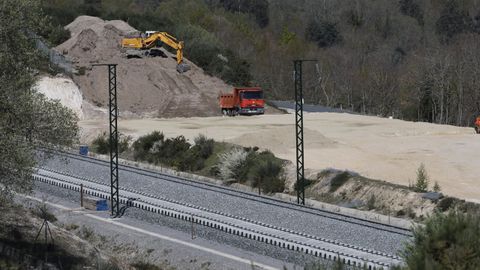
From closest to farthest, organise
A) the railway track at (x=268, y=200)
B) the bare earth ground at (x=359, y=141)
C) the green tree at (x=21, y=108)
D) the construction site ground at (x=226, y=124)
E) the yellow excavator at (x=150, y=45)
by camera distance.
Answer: the green tree at (x=21, y=108)
the railway track at (x=268, y=200)
the bare earth ground at (x=359, y=141)
the construction site ground at (x=226, y=124)
the yellow excavator at (x=150, y=45)

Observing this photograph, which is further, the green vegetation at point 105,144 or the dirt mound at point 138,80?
the dirt mound at point 138,80

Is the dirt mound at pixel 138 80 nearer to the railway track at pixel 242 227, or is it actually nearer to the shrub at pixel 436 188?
the railway track at pixel 242 227

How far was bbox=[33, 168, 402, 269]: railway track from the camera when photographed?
2442cm

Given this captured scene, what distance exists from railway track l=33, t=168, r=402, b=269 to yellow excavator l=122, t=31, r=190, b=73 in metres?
40.4

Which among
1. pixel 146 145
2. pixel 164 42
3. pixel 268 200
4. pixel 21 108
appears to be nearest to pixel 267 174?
pixel 268 200

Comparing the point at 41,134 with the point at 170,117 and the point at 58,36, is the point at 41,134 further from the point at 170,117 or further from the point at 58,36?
the point at 58,36

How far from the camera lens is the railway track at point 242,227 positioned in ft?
80.1

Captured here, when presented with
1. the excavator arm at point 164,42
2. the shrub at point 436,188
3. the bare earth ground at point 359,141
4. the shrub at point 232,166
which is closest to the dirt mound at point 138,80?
the excavator arm at point 164,42

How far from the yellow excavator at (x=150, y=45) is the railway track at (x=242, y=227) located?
40.4 metres

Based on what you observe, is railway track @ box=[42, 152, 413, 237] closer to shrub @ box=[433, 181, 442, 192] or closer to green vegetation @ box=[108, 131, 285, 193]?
green vegetation @ box=[108, 131, 285, 193]

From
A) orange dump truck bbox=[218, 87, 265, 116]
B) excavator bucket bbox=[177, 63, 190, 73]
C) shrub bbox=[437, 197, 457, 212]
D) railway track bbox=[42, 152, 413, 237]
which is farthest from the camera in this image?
excavator bucket bbox=[177, 63, 190, 73]

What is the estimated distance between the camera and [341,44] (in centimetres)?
15712

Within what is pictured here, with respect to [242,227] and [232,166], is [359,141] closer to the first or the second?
[232,166]

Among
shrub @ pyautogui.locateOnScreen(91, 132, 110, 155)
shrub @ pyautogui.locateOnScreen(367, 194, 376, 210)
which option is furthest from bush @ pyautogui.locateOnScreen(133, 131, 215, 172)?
shrub @ pyautogui.locateOnScreen(367, 194, 376, 210)
